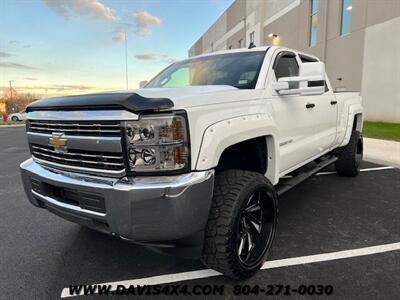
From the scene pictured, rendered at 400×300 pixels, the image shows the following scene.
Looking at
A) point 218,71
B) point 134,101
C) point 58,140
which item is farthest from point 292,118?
point 58,140

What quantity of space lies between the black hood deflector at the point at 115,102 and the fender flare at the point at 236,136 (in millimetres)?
359

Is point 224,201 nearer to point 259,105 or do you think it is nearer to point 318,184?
point 259,105

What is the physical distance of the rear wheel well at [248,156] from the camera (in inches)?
113

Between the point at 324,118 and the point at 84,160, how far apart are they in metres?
3.23

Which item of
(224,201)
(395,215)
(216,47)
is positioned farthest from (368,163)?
(216,47)

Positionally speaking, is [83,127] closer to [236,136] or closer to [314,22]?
[236,136]

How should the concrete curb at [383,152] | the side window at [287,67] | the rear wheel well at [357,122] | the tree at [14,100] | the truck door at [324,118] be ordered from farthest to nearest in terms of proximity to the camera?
the tree at [14,100] → the concrete curb at [383,152] → the rear wheel well at [357,122] → the truck door at [324,118] → the side window at [287,67]

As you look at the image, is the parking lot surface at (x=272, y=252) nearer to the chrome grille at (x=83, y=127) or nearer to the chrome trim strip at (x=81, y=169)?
the chrome trim strip at (x=81, y=169)

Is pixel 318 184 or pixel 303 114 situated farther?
pixel 318 184

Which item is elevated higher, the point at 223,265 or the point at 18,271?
the point at 223,265

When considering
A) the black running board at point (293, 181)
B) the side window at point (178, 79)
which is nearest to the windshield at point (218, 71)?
the side window at point (178, 79)

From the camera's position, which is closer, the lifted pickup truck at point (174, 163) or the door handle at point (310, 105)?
the lifted pickup truck at point (174, 163)

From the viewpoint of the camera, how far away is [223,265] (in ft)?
7.67

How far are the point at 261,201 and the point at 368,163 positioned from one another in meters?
5.31
